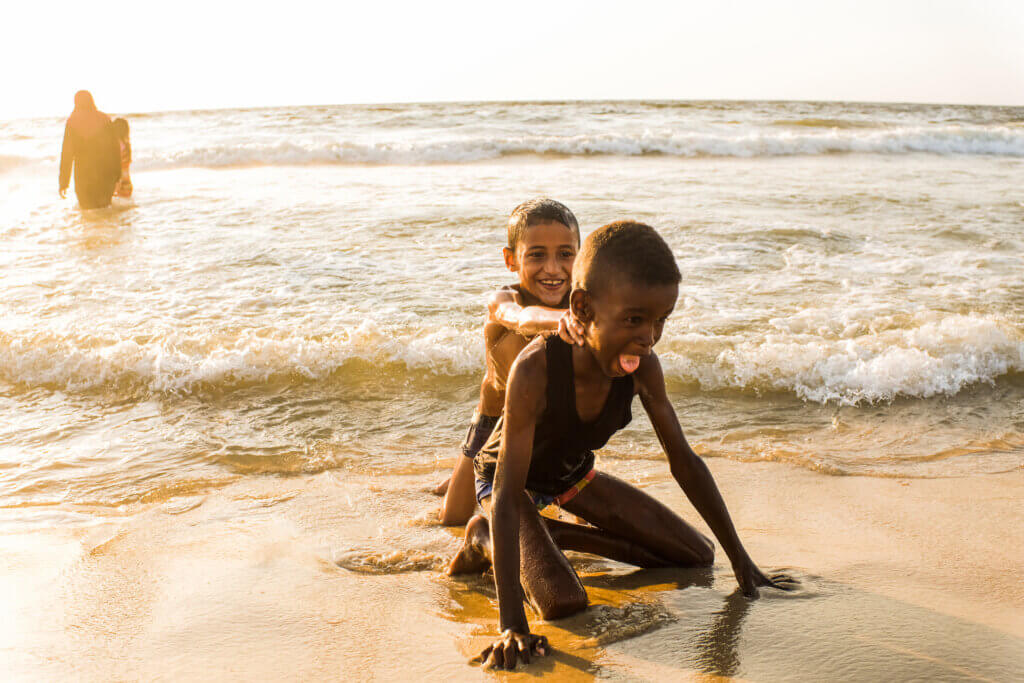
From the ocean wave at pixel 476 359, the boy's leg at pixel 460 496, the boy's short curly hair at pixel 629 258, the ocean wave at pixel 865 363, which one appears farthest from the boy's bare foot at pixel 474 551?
the ocean wave at pixel 865 363

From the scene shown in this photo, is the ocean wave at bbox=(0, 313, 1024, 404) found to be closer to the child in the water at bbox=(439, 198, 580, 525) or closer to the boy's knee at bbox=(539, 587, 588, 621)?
the child in the water at bbox=(439, 198, 580, 525)

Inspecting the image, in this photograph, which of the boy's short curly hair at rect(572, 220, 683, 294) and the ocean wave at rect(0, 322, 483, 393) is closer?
the boy's short curly hair at rect(572, 220, 683, 294)

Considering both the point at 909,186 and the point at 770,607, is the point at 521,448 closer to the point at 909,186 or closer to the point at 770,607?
the point at 770,607

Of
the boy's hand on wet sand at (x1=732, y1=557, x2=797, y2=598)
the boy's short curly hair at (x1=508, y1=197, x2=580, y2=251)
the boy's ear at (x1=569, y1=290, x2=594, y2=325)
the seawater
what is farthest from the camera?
the seawater

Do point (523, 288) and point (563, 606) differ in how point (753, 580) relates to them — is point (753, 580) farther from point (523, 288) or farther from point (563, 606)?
point (523, 288)

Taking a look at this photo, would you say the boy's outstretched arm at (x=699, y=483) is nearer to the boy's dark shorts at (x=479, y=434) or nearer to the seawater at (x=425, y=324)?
the boy's dark shorts at (x=479, y=434)

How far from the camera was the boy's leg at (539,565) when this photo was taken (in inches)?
97.1

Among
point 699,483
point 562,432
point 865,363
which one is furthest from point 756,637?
point 865,363

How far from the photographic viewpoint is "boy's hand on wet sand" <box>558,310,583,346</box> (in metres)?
2.28

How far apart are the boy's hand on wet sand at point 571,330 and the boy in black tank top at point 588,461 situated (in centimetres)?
2

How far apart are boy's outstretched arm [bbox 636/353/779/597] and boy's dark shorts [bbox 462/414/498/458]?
2.77 feet

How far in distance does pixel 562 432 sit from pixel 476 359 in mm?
2968

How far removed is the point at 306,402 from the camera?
5.05 metres

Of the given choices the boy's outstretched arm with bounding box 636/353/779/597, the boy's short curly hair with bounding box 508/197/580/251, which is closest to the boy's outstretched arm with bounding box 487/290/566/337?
the boy's short curly hair with bounding box 508/197/580/251
